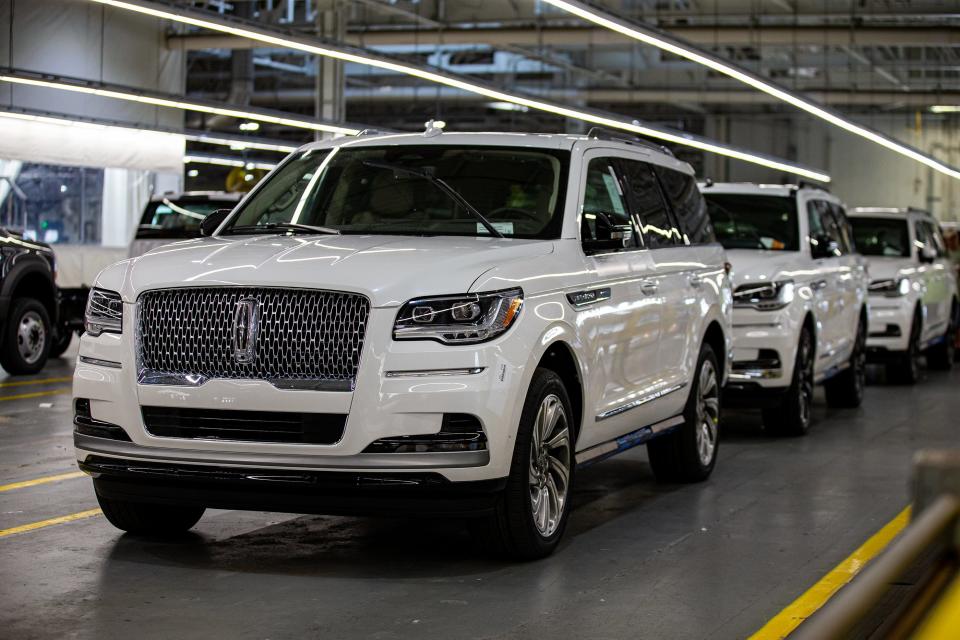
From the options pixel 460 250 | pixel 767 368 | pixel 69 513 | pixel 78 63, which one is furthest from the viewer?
pixel 78 63

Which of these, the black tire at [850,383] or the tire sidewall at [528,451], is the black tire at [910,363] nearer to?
the black tire at [850,383]

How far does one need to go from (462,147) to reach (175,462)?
2510mm

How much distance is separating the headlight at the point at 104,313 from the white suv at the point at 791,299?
20.6 ft

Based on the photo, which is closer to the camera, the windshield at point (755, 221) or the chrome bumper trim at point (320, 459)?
the chrome bumper trim at point (320, 459)

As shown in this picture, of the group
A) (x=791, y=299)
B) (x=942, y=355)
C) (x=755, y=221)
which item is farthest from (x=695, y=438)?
(x=942, y=355)

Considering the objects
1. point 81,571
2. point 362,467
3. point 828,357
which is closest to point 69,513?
point 81,571

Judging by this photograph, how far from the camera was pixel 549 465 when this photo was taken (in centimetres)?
691

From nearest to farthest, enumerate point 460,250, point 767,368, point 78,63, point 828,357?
point 460,250, point 767,368, point 828,357, point 78,63

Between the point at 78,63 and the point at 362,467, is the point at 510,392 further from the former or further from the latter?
the point at 78,63

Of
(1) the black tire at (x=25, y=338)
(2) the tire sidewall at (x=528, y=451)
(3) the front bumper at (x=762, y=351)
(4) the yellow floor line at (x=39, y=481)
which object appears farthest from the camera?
(1) the black tire at (x=25, y=338)

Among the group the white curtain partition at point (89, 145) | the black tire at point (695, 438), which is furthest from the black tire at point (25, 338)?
the white curtain partition at point (89, 145)

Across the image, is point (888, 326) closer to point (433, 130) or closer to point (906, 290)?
point (906, 290)

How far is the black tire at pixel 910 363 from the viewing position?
17594mm

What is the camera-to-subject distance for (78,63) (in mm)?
29719
